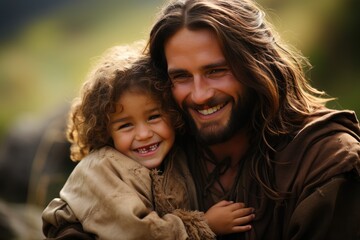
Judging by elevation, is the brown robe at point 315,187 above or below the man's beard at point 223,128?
below

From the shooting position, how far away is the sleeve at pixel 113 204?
3.49 metres

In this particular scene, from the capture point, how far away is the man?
348cm

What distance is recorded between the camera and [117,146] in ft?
12.8

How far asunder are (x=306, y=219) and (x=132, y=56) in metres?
1.40

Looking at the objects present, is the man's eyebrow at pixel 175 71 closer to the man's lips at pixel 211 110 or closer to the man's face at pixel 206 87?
the man's face at pixel 206 87

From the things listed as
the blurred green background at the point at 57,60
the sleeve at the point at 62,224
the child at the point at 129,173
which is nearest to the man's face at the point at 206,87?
the child at the point at 129,173

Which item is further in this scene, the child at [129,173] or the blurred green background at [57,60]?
the blurred green background at [57,60]

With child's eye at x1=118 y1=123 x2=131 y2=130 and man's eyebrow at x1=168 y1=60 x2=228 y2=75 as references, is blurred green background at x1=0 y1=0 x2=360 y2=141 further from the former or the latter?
child's eye at x1=118 y1=123 x2=131 y2=130

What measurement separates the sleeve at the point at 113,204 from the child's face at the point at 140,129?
9cm

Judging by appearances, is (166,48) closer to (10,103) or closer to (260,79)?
(260,79)

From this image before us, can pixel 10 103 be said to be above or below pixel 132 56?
below

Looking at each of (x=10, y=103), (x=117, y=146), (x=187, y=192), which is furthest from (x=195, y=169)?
(x=10, y=103)

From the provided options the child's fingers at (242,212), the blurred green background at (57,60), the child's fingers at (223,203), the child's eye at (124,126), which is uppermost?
the child's eye at (124,126)

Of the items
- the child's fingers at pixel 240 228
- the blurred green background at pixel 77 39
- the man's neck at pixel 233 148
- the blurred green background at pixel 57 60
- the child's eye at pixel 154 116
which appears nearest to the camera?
the child's fingers at pixel 240 228
